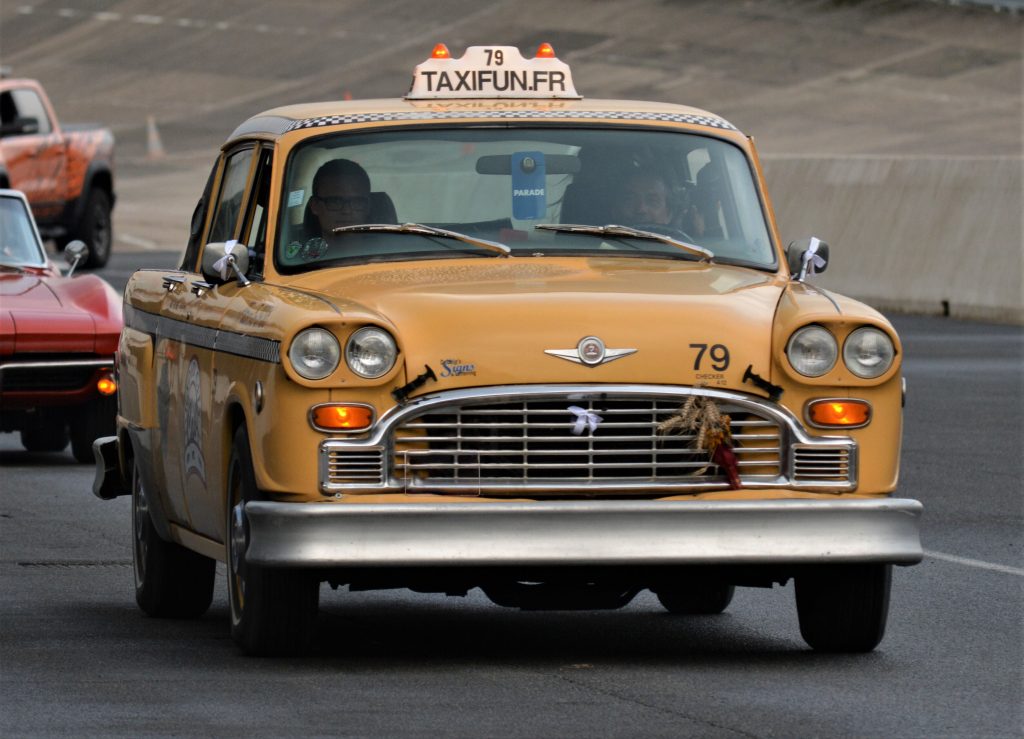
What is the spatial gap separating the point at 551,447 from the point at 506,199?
131cm

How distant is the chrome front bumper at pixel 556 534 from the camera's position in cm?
771

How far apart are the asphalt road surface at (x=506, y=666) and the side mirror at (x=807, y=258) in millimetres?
1171

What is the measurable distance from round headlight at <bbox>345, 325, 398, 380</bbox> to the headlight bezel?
0.04 m

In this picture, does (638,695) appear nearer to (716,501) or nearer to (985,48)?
(716,501)

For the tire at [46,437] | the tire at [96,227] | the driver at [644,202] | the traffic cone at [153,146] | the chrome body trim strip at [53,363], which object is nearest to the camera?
the driver at [644,202]

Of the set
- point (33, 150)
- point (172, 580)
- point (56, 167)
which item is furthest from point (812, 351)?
point (56, 167)

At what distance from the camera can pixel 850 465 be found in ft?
26.6

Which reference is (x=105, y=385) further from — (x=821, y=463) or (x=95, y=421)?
(x=821, y=463)

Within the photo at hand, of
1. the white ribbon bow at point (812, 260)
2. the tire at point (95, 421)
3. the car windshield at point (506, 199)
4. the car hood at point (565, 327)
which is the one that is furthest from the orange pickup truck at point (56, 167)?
the car hood at point (565, 327)

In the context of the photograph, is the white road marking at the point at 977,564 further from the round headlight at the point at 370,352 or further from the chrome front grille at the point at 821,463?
the round headlight at the point at 370,352

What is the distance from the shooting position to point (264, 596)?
8.06 m

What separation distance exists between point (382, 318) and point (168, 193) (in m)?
39.8

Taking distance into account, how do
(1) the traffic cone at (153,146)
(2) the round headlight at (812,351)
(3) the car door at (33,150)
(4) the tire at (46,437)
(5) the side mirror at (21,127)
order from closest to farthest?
(2) the round headlight at (812,351)
(4) the tire at (46,437)
(5) the side mirror at (21,127)
(3) the car door at (33,150)
(1) the traffic cone at (153,146)

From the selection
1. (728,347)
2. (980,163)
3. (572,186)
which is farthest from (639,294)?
(980,163)
